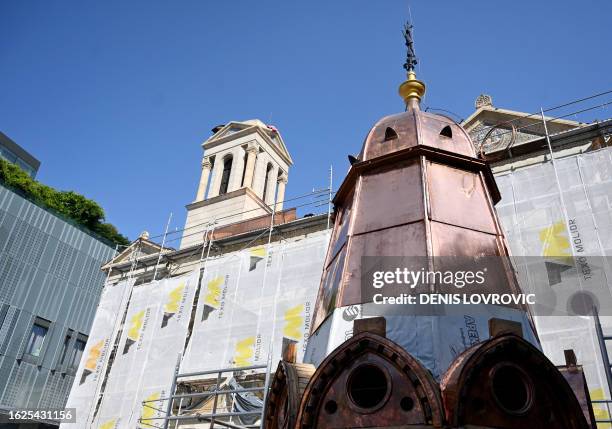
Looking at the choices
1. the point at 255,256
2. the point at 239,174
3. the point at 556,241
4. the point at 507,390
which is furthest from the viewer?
the point at 239,174

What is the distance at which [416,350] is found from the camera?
244 inches

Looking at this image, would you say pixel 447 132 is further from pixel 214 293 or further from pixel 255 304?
pixel 214 293

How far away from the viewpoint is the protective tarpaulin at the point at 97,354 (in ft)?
77.2

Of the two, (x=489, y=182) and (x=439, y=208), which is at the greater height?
(x=489, y=182)

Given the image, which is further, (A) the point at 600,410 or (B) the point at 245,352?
(B) the point at 245,352

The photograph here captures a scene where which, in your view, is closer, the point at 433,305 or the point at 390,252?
the point at 433,305

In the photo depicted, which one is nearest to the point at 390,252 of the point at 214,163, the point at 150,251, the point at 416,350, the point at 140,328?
the point at 416,350

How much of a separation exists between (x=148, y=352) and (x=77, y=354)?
568 inches

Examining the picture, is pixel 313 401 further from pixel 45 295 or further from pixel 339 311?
pixel 45 295

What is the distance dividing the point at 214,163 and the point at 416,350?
112 ft

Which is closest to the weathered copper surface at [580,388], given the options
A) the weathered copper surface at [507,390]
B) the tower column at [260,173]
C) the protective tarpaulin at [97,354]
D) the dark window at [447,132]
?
the weathered copper surface at [507,390]

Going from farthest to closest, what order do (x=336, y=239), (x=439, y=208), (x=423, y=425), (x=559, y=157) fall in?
(x=559, y=157) < (x=336, y=239) < (x=439, y=208) < (x=423, y=425)

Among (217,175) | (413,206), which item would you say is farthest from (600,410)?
(217,175)

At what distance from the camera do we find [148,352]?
870 inches
